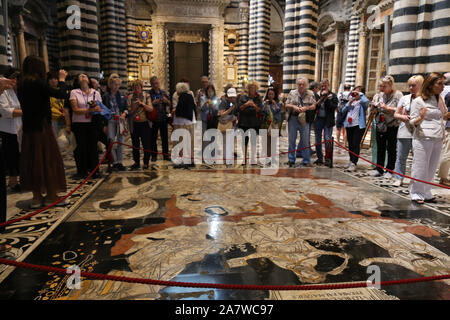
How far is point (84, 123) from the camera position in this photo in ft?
16.4

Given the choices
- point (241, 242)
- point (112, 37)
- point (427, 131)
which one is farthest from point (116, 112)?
point (112, 37)

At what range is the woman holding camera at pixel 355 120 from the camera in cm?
584

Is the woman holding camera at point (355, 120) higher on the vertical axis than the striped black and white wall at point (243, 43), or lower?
lower

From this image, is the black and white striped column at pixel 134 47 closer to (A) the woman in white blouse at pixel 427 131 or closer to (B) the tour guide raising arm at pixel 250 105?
(B) the tour guide raising arm at pixel 250 105

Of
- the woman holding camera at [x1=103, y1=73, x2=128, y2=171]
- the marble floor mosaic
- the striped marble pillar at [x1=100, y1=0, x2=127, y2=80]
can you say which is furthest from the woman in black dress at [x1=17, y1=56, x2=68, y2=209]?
the striped marble pillar at [x1=100, y1=0, x2=127, y2=80]

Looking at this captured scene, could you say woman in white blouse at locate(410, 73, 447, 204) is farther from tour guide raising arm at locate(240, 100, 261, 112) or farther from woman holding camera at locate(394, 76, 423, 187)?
tour guide raising arm at locate(240, 100, 261, 112)

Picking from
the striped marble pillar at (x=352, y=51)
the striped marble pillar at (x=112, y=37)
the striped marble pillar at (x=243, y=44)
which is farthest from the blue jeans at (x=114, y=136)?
the striped marble pillar at (x=352, y=51)

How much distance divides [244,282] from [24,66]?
10.9 feet

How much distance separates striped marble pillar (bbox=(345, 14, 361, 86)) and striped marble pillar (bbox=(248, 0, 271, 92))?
4511 mm

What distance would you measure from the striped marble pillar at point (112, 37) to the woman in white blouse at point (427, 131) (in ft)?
44.9

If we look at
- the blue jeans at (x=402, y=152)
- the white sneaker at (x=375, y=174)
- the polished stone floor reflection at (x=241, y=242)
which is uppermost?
the blue jeans at (x=402, y=152)

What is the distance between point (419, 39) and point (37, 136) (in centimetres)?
768
